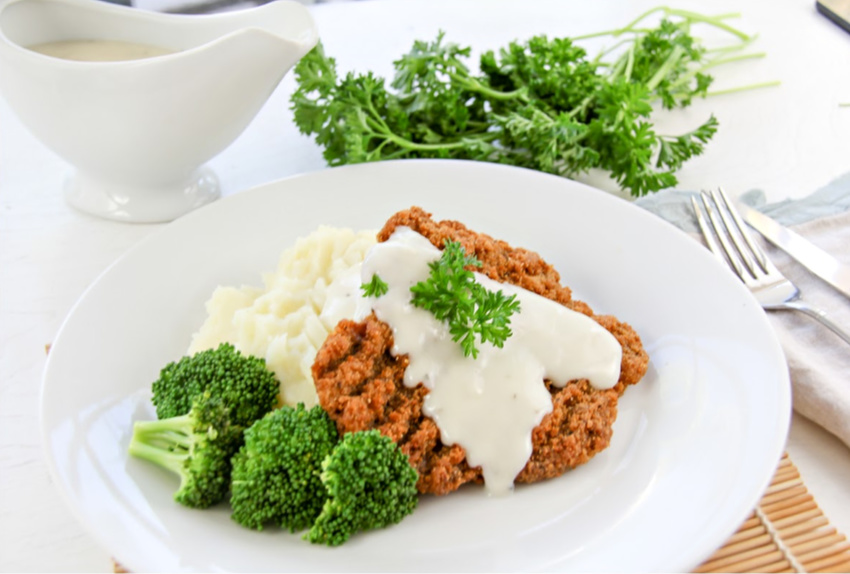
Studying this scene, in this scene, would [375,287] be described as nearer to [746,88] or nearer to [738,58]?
[746,88]

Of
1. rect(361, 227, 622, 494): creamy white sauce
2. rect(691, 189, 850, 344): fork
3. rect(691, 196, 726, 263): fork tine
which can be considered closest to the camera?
rect(361, 227, 622, 494): creamy white sauce

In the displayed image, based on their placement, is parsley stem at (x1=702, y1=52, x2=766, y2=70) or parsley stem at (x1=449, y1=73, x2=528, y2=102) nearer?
parsley stem at (x1=449, y1=73, x2=528, y2=102)

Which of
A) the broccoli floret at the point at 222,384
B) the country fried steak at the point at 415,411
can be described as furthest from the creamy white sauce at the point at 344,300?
the broccoli floret at the point at 222,384

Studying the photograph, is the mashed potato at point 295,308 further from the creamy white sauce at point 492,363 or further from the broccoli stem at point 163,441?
the broccoli stem at point 163,441

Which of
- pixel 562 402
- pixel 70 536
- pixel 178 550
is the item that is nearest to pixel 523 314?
pixel 562 402

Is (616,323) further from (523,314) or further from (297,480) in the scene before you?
(297,480)

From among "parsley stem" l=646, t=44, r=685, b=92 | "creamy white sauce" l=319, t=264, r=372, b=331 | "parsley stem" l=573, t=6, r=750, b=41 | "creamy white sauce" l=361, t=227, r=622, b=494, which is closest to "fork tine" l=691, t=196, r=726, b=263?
"creamy white sauce" l=361, t=227, r=622, b=494

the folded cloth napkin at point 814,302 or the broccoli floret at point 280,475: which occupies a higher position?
the broccoli floret at point 280,475

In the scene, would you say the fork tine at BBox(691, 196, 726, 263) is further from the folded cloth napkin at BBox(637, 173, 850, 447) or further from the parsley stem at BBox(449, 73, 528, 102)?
the parsley stem at BBox(449, 73, 528, 102)
